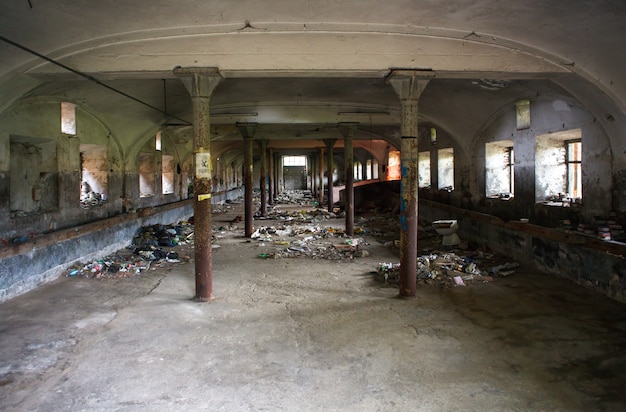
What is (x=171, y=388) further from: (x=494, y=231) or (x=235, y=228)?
(x=235, y=228)

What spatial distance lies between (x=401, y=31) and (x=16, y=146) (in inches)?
289

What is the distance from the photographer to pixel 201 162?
6625 millimetres

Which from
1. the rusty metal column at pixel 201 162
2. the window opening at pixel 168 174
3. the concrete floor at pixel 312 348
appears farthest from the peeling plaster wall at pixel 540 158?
the window opening at pixel 168 174

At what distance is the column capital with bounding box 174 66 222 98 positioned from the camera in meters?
6.44

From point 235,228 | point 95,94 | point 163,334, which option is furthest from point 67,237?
point 235,228

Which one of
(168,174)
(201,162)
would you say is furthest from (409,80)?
(168,174)

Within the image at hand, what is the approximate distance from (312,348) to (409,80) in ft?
13.9

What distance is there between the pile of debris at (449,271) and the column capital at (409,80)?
320 cm

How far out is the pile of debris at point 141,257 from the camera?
28.7 feet

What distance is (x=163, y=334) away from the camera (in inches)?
215

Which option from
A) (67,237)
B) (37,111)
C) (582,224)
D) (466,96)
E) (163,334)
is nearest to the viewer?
(163,334)

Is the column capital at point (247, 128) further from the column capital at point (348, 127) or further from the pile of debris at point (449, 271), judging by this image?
the pile of debris at point (449, 271)

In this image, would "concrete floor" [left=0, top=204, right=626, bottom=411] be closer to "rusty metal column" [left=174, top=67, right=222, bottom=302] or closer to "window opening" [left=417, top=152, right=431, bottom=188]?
"rusty metal column" [left=174, top=67, right=222, bottom=302]

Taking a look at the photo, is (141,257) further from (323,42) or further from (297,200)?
(297,200)
